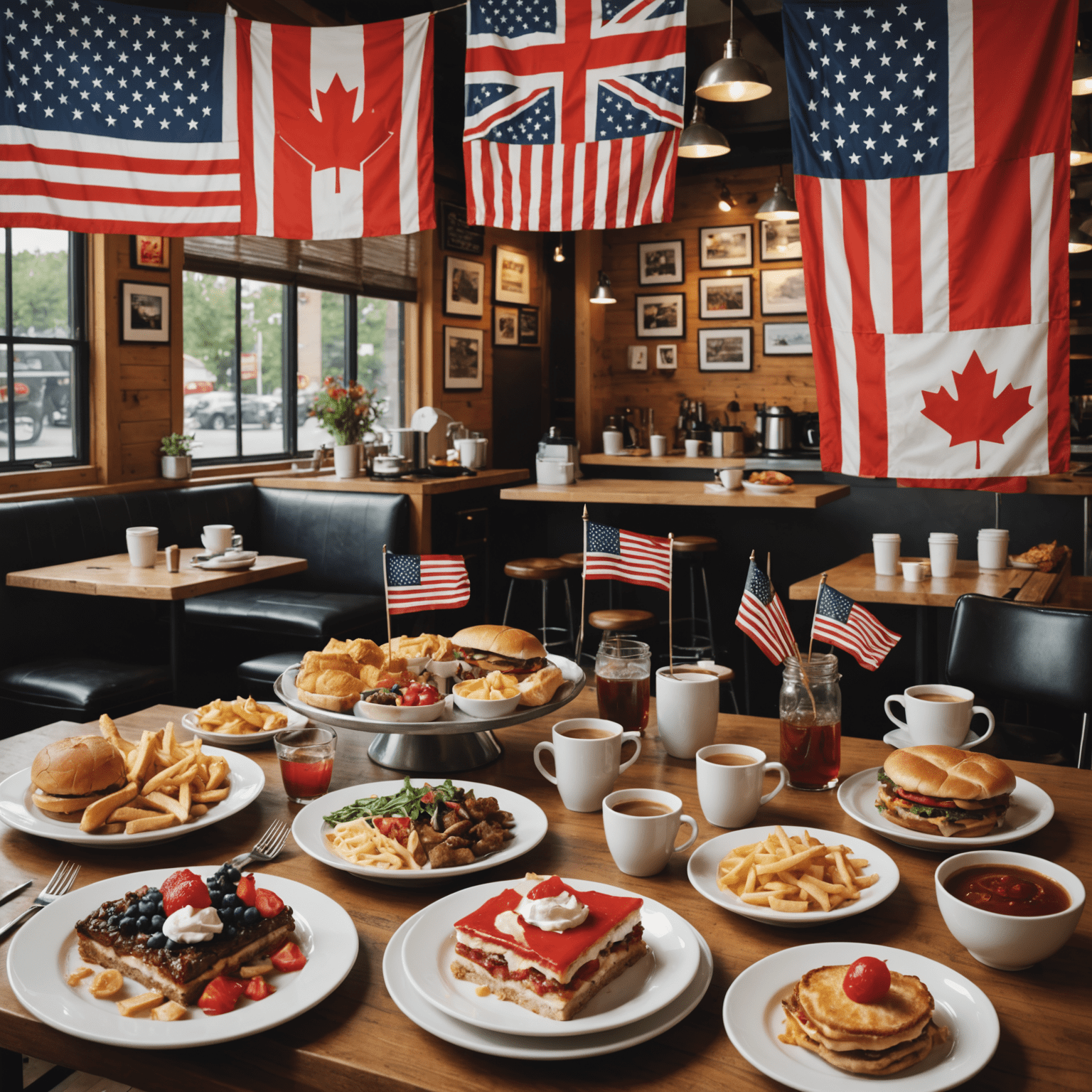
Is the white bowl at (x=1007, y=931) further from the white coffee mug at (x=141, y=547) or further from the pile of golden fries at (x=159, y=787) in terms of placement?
the white coffee mug at (x=141, y=547)

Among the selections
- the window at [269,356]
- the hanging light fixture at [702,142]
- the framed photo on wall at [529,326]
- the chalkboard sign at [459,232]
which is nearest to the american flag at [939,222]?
the hanging light fixture at [702,142]

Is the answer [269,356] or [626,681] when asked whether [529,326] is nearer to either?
[269,356]

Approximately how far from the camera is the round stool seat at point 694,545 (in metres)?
5.57

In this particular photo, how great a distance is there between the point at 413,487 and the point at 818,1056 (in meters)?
5.08

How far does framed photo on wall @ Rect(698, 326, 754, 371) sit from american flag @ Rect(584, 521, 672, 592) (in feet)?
24.1

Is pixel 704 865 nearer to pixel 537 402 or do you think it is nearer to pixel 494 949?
pixel 494 949

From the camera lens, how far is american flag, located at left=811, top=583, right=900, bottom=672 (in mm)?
1948

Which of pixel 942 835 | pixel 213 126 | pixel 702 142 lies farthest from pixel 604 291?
pixel 942 835

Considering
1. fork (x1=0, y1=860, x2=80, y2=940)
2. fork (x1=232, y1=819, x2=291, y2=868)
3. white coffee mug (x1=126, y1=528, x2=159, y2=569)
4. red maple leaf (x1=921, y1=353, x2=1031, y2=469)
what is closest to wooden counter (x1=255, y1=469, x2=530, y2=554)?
white coffee mug (x1=126, y1=528, x2=159, y2=569)

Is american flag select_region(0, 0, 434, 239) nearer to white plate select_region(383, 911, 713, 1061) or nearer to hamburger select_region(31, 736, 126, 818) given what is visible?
hamburger select_region(31, 736, 126, 818)

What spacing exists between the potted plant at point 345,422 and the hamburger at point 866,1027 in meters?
5.62

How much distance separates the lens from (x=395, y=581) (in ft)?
7.01

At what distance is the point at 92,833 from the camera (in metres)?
1.39

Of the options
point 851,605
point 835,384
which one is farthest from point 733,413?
point 851,605
